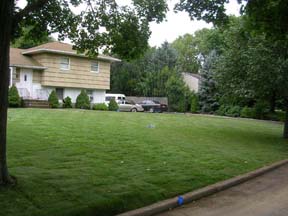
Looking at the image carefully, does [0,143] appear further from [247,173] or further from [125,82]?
[125,82]

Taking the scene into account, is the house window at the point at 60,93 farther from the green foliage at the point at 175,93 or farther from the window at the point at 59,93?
the green foliage at the point at 175,93

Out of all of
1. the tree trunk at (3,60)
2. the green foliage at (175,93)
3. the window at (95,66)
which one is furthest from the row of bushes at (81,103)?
the tree trunk at (3,60)

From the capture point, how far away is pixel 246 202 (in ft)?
22.2

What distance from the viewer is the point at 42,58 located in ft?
106

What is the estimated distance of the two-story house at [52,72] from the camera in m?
31.2

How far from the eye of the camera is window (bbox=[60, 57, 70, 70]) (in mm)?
33156

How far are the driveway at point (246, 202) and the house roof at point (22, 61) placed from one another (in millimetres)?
26143

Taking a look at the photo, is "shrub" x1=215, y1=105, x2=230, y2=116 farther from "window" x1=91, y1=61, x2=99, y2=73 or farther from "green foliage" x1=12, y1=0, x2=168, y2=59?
"green foliage" x1=12, y1=0, x2=168, y2=59

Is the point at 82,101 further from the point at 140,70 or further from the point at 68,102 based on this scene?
the point at 140,70

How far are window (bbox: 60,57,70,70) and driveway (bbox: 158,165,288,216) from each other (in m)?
27.1

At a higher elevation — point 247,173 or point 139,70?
point 139,70

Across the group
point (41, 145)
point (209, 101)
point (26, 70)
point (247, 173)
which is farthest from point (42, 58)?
point (247, 173)

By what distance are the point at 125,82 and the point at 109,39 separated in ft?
145

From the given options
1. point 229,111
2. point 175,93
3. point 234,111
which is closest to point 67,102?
point 175,93
